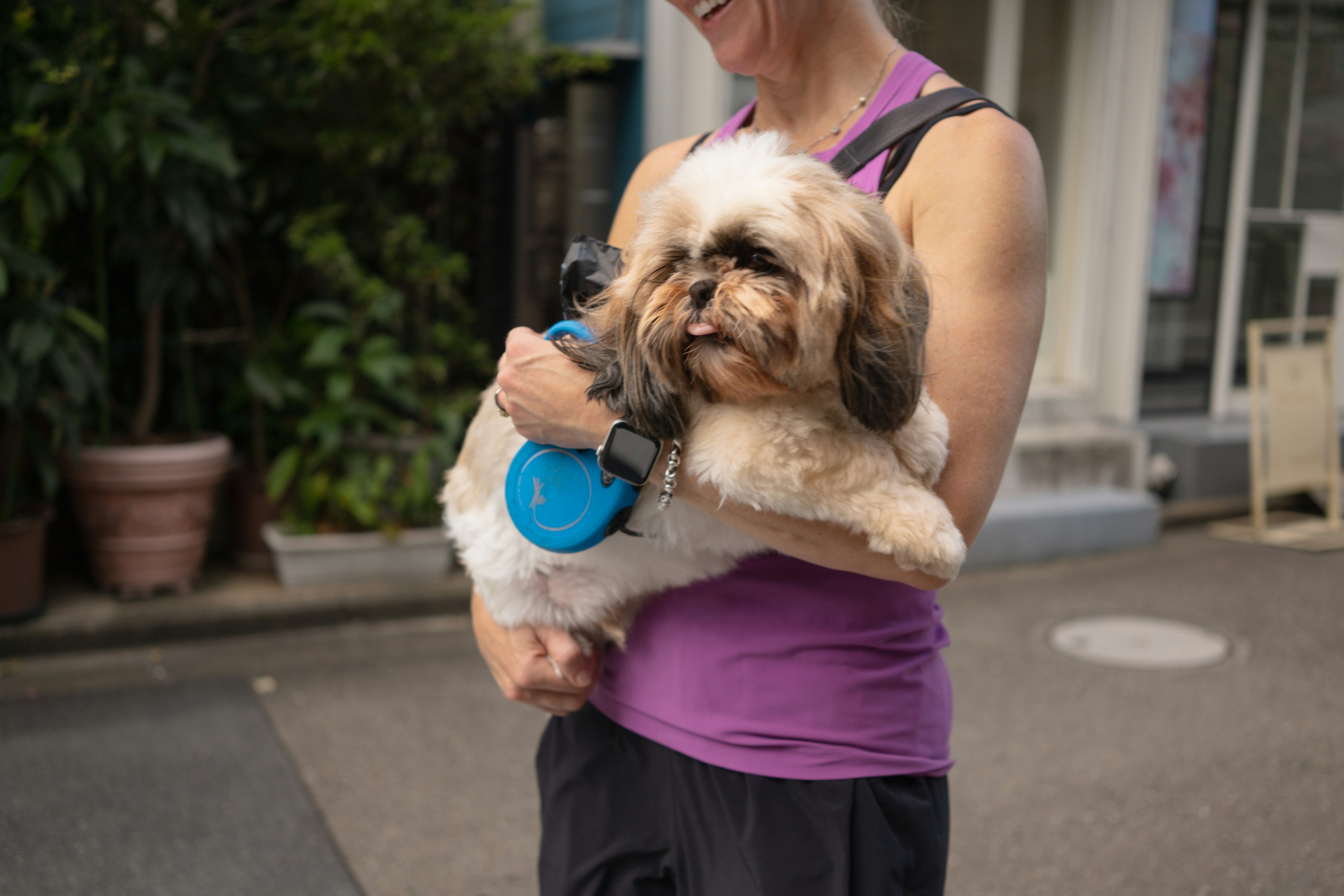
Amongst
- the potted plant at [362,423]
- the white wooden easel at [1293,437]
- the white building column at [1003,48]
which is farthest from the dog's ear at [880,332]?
the white wooden easel at [1293,437]

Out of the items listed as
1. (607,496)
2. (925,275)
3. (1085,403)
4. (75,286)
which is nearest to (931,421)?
(925,275)

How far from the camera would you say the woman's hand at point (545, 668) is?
1.44m

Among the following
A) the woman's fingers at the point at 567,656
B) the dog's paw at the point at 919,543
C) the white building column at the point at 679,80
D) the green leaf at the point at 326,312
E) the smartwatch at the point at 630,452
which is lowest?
the woman's fingers at the point at 567,656

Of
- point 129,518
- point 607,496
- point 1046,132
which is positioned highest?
point 1046,132

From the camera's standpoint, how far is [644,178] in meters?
1.62

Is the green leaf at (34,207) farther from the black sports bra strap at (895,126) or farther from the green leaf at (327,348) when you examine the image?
the black sports bra strap at (895,126)

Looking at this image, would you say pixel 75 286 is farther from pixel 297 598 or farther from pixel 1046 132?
pixel 1046 132

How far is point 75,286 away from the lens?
16.8ft

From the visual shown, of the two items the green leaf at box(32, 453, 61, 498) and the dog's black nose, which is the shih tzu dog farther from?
the green leaf at box(32, 453, 61, 498)

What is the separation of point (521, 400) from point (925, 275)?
484 mm

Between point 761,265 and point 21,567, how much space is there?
15.2ft

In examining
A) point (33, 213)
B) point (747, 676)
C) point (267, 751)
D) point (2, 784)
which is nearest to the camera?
point (747, 676)

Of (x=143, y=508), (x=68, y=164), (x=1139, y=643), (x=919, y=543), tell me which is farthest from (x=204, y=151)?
(x=1139, y=643)

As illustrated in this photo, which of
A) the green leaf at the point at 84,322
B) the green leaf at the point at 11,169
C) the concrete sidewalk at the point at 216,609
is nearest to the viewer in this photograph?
the green leaf at the point at 11,169
